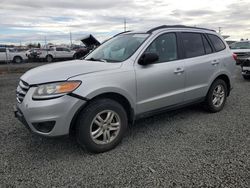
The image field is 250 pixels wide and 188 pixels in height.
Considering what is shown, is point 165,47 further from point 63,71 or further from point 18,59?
point 18,59

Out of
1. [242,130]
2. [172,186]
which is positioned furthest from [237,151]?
[172,186]

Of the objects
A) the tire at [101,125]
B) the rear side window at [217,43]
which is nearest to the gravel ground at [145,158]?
the tire at [101,125]

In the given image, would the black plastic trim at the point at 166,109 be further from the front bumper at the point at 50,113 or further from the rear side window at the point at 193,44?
the front bumper at the point at 50,113

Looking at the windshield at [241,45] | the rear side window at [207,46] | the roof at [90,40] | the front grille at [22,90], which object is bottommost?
the front grille at [22,90]

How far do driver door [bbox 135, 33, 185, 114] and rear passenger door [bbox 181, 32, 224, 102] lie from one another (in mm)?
201

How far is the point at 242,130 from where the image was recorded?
14.6 ft

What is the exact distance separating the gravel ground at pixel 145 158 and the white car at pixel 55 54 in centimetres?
2419

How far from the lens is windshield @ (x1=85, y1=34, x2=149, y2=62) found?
415cm

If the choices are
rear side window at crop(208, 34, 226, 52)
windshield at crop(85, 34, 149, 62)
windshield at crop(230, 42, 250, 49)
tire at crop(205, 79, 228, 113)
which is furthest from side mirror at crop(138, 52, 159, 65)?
windshield at crop(230, 42, 250, 49)

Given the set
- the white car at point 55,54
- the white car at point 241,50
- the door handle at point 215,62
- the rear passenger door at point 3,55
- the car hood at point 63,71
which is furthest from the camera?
the white car at point 55,54

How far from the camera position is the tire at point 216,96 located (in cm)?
525

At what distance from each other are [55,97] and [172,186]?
5.68 ft

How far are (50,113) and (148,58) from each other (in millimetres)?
1620

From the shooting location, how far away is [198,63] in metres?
4.82
